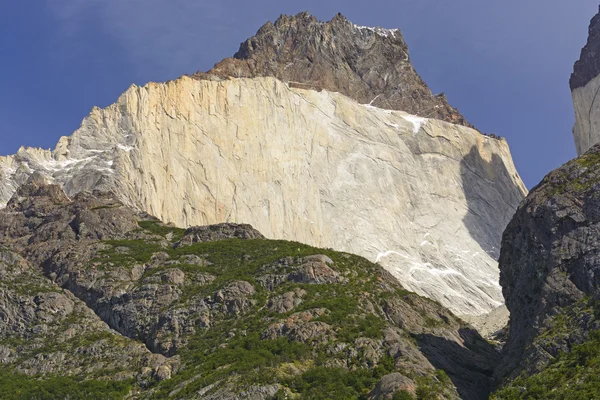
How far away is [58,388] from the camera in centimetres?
7756

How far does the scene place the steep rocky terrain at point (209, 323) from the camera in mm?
76938

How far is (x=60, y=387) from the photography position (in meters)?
77.8

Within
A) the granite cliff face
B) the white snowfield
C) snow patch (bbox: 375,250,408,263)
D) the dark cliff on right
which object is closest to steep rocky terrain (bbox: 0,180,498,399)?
the dark cliff on right

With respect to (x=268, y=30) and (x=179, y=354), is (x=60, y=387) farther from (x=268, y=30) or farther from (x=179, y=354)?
(x=268, y=30)

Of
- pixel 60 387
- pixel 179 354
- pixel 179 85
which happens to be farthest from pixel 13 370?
pixel 179 85

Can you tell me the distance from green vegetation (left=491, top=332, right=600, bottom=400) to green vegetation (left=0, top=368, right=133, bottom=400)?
29376 millimetres

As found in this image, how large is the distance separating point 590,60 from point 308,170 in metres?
72.0

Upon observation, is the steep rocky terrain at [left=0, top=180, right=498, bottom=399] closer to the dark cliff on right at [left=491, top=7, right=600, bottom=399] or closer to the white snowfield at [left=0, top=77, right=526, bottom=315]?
the dark cliff on right at [left=491, top=7, right=600, bottom=399]

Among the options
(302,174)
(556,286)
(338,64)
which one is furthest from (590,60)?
(556,286)

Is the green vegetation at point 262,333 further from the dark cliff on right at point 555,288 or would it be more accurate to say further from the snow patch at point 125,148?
the snow patch at point 125,148

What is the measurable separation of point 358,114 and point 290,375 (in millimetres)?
100779

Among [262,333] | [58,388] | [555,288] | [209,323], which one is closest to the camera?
[58,388]

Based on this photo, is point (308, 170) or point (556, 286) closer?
point (556, 286)

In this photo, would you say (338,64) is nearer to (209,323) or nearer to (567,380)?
(209,323)
